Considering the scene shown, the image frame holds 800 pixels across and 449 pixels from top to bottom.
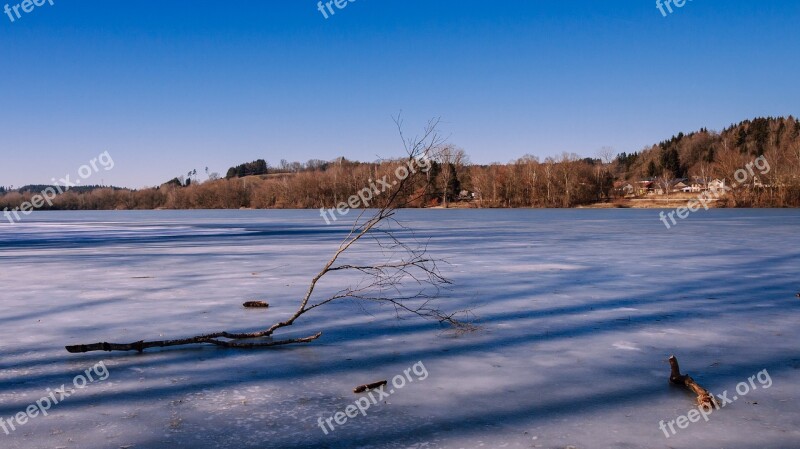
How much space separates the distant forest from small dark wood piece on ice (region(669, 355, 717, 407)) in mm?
40965

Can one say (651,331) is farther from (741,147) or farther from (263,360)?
(741,147)

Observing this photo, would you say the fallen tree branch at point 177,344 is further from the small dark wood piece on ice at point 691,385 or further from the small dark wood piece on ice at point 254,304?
the small dark wood piece on ice at point 691,385

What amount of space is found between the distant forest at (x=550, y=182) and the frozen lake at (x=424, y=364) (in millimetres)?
37587

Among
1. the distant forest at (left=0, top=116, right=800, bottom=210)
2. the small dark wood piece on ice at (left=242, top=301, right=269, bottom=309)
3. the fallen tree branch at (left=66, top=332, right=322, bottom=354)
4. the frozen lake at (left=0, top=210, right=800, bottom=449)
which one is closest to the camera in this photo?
the frozen lake at (left=0, top=210, right=800, bottom=449)

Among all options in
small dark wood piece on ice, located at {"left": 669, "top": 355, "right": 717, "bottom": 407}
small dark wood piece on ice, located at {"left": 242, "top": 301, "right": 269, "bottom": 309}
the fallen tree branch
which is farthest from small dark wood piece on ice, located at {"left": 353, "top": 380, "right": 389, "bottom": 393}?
small dark wood piece on ice, located at {"left": 242, "top": 301, "right": 269, "bottom": 309}

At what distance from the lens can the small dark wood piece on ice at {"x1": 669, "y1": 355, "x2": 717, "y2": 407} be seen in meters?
3.47

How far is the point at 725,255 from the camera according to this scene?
1257cm

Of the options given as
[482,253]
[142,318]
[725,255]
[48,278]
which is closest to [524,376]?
[142,318]

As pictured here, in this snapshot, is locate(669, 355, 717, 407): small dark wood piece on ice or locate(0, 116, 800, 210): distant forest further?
locate(0, 116, 800, 210): distant forest

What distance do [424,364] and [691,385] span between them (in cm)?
178

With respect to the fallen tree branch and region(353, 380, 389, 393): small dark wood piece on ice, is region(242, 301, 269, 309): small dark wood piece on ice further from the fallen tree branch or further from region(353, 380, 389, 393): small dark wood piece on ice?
region(353, 380, 389, 393): small dark wood piece on ice

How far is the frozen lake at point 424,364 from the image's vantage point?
3.11 m

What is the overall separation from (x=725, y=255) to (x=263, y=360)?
11.2m

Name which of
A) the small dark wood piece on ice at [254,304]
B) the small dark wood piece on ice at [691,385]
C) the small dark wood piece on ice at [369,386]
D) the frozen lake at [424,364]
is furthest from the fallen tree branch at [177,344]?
the small dark wood piece on ice at [691,385]
